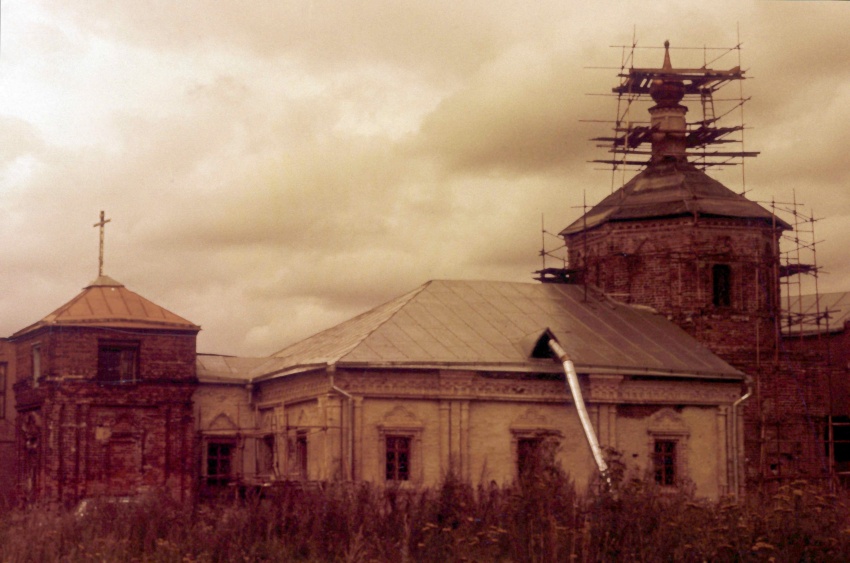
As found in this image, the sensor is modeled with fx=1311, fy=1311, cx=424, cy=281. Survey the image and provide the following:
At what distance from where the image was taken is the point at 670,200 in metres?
32.4

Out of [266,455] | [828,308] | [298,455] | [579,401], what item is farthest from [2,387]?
[828,308]

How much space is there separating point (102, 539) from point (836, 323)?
33413mm

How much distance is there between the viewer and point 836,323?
44000 millimetres

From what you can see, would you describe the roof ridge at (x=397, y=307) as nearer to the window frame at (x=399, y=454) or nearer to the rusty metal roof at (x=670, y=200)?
the window frame at (x=399, y=454)

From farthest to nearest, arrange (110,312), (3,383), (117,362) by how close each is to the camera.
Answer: (3,383), (110,312), (117,362)

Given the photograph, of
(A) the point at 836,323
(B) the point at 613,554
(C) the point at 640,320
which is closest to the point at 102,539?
(B) the point at 613,554

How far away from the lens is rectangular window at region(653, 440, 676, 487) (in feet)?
89.7

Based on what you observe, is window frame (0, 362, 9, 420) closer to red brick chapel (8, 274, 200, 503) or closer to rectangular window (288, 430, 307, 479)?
red brick chapel (8, 274, 200, 503)

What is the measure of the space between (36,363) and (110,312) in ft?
7.14

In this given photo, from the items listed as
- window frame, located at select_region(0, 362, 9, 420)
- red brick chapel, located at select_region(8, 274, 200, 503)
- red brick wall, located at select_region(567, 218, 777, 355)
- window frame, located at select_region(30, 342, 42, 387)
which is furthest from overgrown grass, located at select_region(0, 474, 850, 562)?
window frame, located at select_region(0, 362, 9, 420)

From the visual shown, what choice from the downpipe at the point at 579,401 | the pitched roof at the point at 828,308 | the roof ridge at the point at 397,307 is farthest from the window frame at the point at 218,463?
the pitched roof at the point at 828,308

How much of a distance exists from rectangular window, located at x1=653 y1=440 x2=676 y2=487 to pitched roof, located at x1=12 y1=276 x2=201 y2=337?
10.5 meters

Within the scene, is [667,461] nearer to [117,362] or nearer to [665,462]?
[665,462]

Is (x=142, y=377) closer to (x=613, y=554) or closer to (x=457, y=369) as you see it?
(x=457, y=369)
